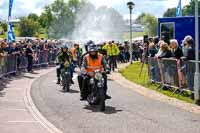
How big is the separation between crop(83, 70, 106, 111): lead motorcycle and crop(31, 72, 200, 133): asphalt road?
0.24 m

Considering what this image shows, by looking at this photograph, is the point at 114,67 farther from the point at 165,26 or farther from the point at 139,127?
the point at 139,127

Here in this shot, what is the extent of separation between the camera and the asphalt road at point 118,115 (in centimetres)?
1187

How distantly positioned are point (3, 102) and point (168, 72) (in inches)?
235

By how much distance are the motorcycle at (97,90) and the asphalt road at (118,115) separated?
25 centimetres

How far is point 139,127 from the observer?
11961mm

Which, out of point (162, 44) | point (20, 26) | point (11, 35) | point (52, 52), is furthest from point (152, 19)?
point (162, 44)

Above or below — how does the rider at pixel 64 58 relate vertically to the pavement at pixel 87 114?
above

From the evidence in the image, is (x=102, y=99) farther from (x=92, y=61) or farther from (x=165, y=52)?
(x=165, y=52)

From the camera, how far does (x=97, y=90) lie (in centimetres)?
1508

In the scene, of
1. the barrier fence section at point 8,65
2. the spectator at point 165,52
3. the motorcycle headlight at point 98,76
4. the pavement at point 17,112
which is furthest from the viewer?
the barrier fence section at point 8,65

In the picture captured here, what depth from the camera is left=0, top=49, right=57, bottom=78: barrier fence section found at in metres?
25.8

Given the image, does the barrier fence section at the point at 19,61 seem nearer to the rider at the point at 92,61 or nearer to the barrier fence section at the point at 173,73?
the barrier fence section at the point at 173,73

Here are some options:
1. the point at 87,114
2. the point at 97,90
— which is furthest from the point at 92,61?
the point at 87,114

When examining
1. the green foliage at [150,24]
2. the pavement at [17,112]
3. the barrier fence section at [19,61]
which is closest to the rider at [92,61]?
the pavement at [17,112]
